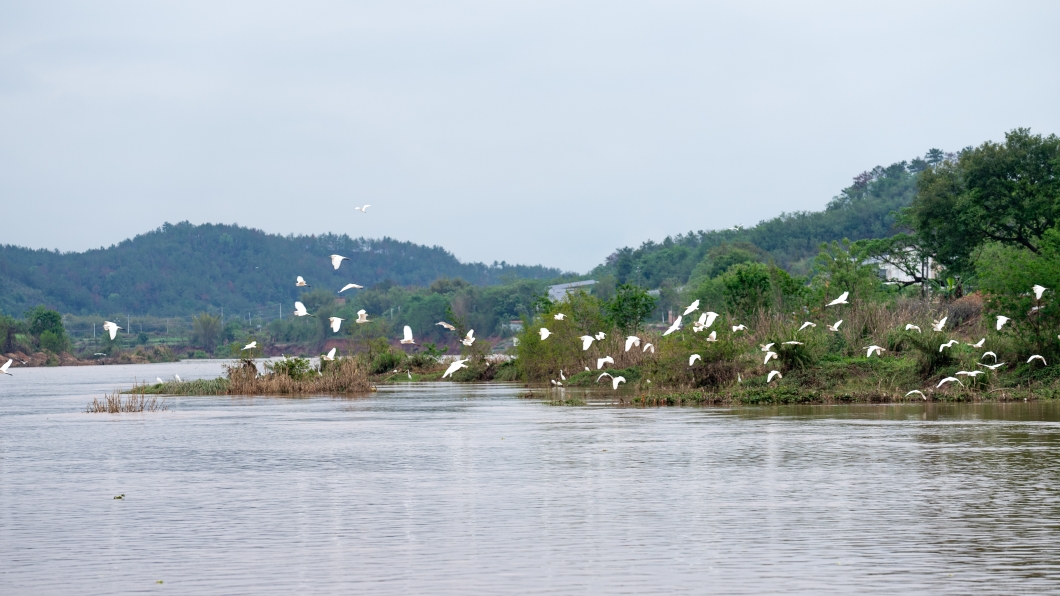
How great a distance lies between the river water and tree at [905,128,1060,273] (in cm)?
2546

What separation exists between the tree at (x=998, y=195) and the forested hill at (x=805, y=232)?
215 feet

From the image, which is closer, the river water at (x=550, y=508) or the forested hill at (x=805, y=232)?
the river water at (x=550, y=508)

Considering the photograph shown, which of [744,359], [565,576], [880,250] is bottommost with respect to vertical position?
[565,576]

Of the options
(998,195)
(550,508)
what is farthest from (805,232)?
(550,508)

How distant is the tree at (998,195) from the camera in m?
50.8

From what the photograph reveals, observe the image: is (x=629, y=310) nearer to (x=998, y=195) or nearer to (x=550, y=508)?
(x=998, y=195)

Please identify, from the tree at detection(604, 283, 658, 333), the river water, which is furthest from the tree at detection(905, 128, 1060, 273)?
the river water

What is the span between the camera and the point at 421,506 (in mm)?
15398

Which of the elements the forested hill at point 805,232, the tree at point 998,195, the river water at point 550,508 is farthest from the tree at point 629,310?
the forested hill at point 805,232

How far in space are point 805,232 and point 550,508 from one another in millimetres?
125067

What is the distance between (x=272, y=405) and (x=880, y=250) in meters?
38.3

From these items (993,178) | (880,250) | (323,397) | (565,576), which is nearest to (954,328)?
(993,178)

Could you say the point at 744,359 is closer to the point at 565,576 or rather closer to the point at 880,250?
the point at 565,576

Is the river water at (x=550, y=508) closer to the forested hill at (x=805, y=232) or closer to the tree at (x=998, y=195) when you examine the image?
the tree at (x=998, y=195)
